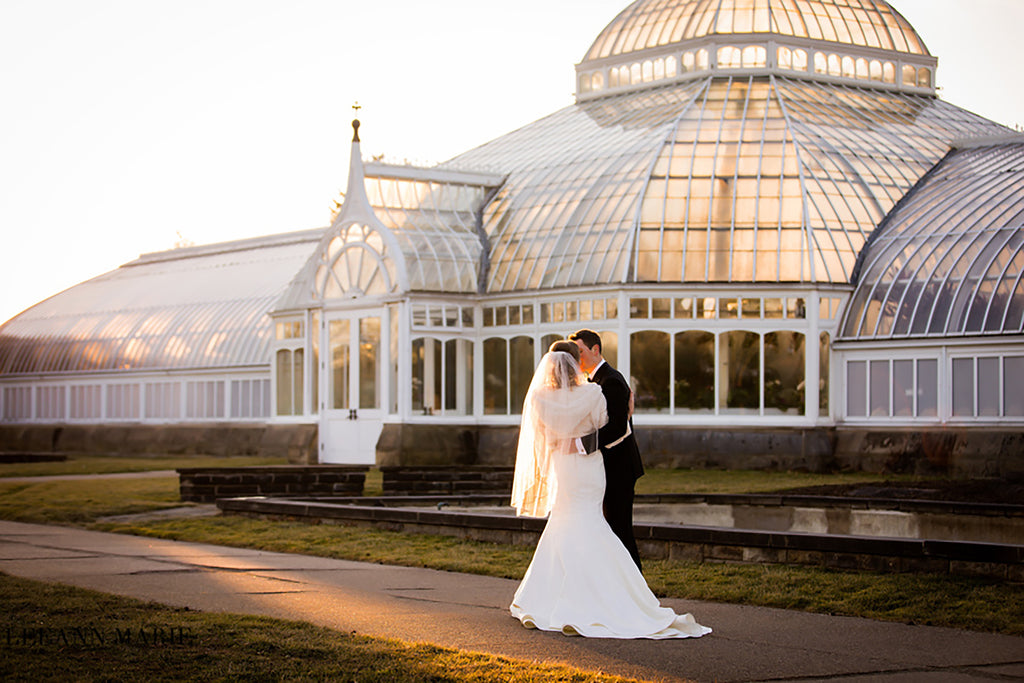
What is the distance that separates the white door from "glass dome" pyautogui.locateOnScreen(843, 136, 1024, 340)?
11447 millimetres

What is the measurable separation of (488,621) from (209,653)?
2.56 meters

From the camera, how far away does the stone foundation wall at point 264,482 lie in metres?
22.2

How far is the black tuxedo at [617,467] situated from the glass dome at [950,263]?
18.3m

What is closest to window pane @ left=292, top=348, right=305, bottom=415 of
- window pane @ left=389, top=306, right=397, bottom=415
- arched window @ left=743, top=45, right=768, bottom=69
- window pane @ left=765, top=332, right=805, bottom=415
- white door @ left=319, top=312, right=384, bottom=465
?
white door @ left=319, top=312, right=384, bottom=465

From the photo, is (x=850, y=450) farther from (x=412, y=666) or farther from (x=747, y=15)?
(x=412, y=666)

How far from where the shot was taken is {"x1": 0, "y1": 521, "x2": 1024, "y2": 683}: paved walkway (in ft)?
29.0

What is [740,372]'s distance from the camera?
3083cm

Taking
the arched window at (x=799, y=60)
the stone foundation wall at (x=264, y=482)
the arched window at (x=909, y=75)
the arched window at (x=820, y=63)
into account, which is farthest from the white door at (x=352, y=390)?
the arched window at (x=909, y=75)

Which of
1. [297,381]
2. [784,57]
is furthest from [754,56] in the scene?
[297,381]

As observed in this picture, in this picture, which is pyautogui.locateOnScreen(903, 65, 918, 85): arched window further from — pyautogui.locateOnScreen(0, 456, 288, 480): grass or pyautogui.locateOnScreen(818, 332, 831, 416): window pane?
pyautogui.locateOnScreen(0, 456, 288, 480): grass

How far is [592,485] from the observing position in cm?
1074

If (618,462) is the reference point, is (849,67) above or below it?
above

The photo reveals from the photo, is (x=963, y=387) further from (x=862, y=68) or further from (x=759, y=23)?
(x=759, y=23)

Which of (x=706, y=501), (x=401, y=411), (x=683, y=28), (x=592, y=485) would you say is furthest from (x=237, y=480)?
(x=683, y=28)
